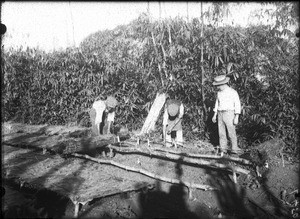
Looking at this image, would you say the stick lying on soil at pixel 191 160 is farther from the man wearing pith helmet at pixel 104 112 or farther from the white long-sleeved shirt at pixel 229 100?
the white long-sleeved shirt at pixel 229 100

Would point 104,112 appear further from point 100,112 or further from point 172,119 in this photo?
point 172,119

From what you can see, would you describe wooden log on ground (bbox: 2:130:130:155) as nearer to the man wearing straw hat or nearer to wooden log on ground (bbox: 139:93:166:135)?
wooden log on ground (bbox: 139:93:166:135)

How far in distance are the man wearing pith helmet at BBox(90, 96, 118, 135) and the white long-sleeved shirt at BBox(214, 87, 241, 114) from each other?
7.56ft

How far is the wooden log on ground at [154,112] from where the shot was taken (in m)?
6.13

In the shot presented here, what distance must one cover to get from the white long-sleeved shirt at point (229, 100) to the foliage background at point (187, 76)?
39 cm

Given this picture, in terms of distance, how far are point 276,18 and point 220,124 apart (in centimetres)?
236

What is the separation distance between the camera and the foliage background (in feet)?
15.4

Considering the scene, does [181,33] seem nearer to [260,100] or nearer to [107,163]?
[260,100]

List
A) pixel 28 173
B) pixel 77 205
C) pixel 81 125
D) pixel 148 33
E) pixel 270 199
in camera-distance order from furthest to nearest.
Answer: pixel 81 125 < pixel 148 33 < pixel 28 173 < pixel 270 199 < pixel 77 205

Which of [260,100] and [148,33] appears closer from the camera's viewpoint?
[260,100]

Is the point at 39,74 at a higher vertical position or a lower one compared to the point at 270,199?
higher

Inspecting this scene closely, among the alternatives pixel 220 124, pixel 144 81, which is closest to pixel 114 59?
pixel 144 81

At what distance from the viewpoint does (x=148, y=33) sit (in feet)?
21.1

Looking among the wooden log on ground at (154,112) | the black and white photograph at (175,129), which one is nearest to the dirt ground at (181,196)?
the black and white photograph at (175,129)
